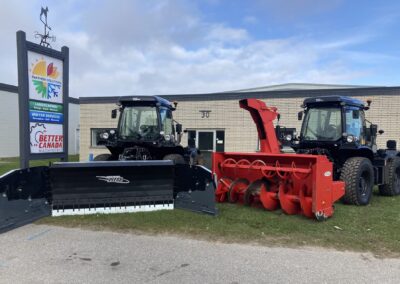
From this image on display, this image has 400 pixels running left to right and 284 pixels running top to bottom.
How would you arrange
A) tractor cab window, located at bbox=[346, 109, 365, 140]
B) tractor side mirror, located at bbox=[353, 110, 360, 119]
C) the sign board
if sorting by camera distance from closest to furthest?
the sign board
tractor cab window, located at bbox=[346, 109, 365, 140]
tractor side mirror, located at bbox=[353, 110, 360, 119]

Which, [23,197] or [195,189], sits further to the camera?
[195,189]

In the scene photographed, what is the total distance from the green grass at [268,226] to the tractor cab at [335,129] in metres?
1.82

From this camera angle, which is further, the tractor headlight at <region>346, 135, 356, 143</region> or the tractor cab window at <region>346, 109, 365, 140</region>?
the tractor cab window at <region>346, 109, 365, 140</region>

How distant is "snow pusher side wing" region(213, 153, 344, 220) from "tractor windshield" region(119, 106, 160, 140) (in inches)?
90.6

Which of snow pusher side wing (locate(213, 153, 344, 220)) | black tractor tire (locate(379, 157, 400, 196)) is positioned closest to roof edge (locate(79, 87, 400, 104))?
black tractor tire (locate(379, 157, 400, 196))

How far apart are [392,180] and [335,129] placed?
2350mm

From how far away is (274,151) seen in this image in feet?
29.1

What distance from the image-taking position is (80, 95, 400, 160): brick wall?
55.2 feet

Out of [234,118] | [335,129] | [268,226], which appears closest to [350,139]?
[335,129]

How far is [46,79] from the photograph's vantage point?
24.7ft

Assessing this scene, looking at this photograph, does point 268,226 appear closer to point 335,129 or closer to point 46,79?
point 335,129

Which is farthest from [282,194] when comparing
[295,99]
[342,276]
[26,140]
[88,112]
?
[88,112]

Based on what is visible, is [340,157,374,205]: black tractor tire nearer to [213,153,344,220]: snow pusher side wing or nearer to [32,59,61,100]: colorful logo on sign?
[213,153,344,220]: snow pusher side wing

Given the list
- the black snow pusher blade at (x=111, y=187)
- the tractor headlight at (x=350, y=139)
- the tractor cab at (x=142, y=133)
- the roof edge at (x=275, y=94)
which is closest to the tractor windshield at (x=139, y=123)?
the tractor cab at (x=142, y=133)
